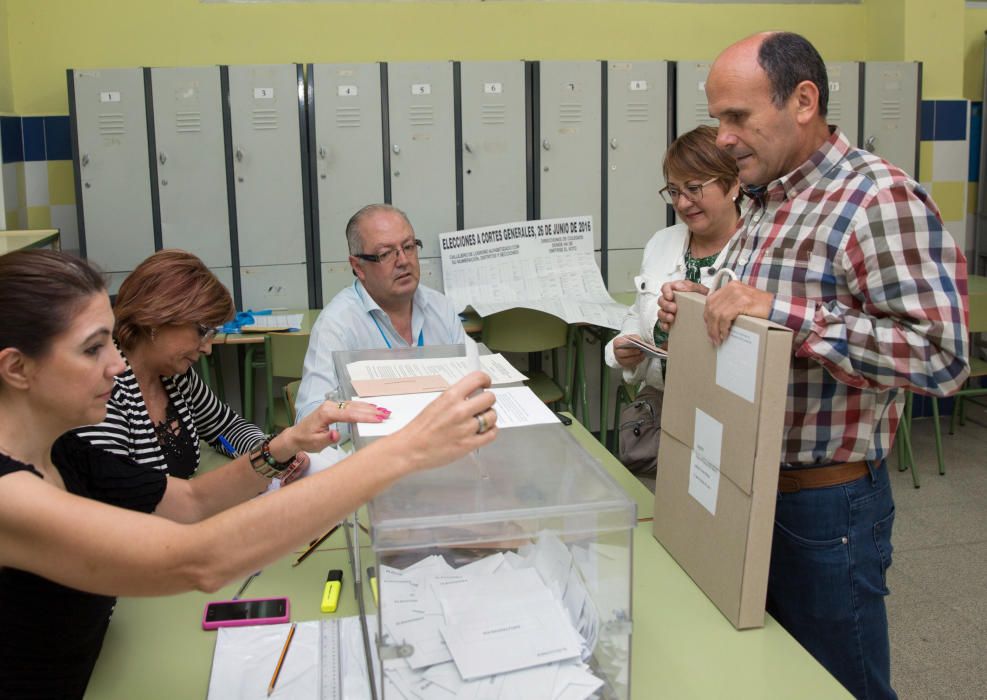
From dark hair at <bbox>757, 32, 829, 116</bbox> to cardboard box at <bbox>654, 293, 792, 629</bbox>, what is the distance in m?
0.37

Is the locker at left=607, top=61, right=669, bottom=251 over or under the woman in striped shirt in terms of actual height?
over

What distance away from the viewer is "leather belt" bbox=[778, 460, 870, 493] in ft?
5.12

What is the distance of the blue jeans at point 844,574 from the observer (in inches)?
61.4

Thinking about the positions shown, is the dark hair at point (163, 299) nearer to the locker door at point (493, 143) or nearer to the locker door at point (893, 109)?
the locker door at point (493, 143)

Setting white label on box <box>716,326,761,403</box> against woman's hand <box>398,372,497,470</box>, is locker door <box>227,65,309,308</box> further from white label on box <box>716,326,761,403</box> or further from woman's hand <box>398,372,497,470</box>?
woman's hand <box>398,372,497,470</box>

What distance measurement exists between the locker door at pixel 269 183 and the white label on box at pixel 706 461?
321 centimetres

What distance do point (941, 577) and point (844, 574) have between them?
6.64ft

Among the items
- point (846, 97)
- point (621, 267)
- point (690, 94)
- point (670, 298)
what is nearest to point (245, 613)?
point (670, 298)

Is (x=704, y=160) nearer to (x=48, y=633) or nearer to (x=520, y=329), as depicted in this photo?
(x=520, y=329)

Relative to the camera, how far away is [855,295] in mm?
1481

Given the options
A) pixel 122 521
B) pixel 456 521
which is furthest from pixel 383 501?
pixel 122 521

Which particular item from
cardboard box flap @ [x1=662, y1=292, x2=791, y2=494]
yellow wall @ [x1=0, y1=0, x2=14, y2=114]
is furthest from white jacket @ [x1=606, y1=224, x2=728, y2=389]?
yellow wall @ [x1=0, y1=0, x2=14, y2=114]

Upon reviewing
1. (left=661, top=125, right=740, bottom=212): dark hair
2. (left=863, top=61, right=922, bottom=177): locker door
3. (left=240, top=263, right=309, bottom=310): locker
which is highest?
(left=863, top=61, right=922, bottom=177): locker door

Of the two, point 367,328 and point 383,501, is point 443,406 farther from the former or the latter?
point 367,328
